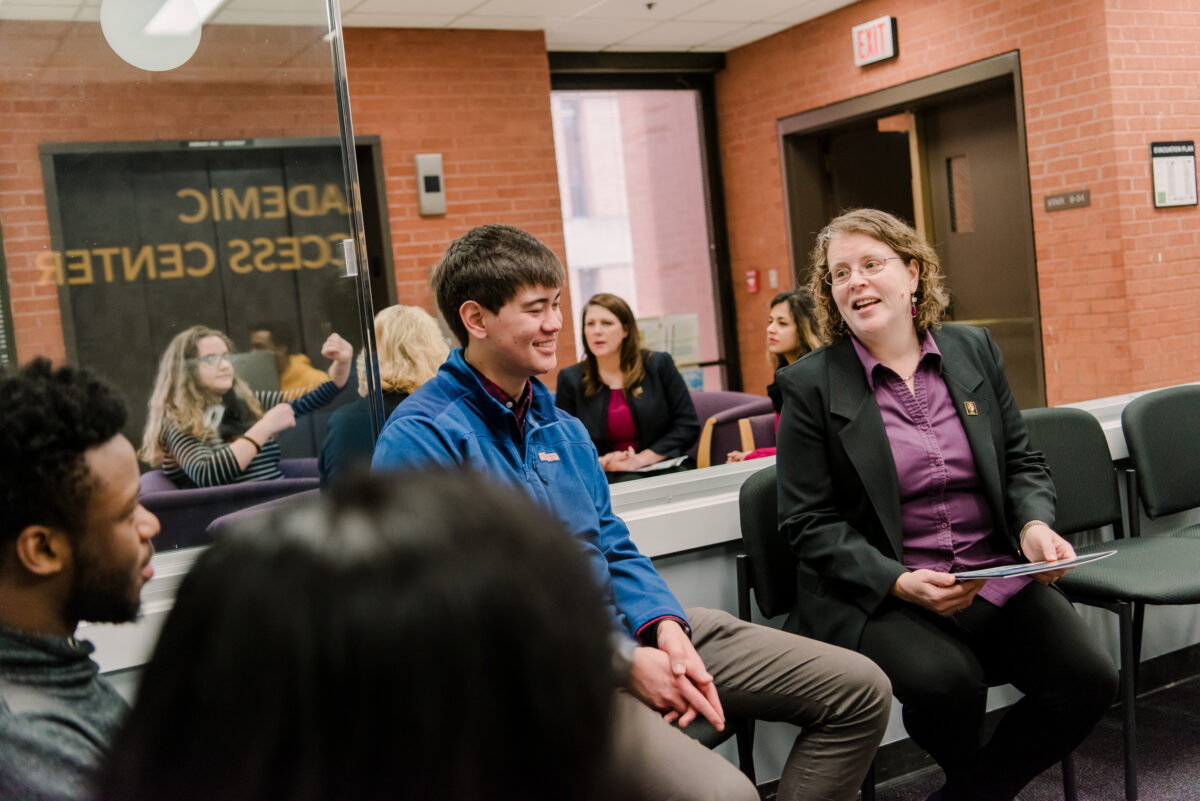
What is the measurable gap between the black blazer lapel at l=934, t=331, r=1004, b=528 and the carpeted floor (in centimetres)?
77

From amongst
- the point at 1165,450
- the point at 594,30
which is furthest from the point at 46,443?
the point at 594,30

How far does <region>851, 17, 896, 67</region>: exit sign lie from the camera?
6227mm

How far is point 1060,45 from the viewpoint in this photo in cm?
529

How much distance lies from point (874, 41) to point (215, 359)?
17.5ft

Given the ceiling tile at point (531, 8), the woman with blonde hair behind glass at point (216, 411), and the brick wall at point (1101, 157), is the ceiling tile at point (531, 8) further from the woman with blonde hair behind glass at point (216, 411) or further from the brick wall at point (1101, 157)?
the woman with blonde hair behind glass at point (216, 411)

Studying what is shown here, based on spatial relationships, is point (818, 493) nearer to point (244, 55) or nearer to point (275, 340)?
point (275, 340)

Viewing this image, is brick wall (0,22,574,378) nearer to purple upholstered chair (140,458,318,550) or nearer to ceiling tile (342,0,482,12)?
purple upholstered chair (140,458,318,550)

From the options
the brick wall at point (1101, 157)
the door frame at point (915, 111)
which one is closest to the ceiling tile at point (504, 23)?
the door frame at point (915, 111)

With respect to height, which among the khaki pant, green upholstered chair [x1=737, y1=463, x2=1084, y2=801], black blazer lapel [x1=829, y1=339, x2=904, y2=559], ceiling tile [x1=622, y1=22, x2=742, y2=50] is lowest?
the khaki pant

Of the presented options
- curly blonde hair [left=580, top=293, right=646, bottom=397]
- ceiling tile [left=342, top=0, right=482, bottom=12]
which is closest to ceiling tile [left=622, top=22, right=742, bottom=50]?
ceiling tile [left=342, top=0, right=482, bottom=12]

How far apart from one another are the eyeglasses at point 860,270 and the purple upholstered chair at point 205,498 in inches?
47.0

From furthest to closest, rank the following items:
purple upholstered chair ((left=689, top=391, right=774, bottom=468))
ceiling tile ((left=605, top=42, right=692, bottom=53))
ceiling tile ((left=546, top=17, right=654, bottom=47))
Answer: ceiling tile ((left=605, top=42, right=692, bottom=53)) → ceiling tile ((left=546, top=17, right=654, bottom=47)) → purple upholstered chair ((left=689, top=391, right=774, bottom=468))

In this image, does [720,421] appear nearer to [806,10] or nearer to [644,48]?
[806,10]

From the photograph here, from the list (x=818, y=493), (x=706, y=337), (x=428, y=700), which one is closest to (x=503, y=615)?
(x=428, y=700)
